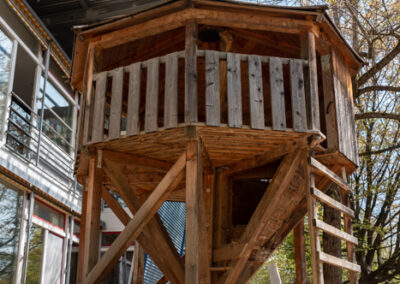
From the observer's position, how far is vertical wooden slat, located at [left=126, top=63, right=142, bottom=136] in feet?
25.1

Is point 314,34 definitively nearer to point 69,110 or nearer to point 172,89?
point 172,89

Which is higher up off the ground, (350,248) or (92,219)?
(92,219)

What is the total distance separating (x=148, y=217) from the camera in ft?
25.3

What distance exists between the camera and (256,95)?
755cm

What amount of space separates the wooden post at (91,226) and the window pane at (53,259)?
18.3 ft

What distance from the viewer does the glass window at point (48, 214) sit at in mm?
12977

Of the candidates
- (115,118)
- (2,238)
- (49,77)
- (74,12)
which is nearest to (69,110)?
(49,77)

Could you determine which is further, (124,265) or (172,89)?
(124,265)

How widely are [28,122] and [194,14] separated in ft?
19.3

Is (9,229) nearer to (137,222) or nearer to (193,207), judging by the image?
(137,222)

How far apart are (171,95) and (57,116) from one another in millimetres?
7531

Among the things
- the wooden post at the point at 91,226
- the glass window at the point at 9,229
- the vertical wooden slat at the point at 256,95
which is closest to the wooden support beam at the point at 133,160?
the wooden post at the point at 91,226

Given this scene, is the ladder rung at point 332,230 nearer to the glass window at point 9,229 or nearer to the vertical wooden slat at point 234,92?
the vertical wooden slat at point 234,92

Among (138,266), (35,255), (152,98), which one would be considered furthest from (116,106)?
(35,255)
